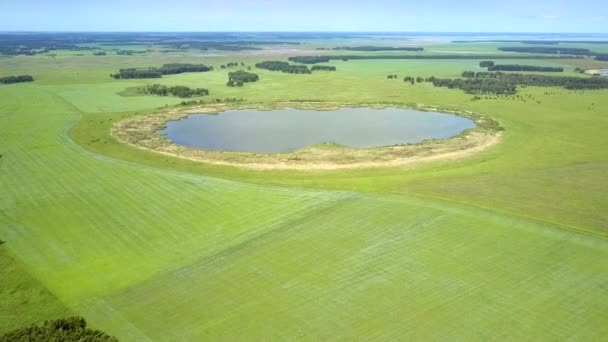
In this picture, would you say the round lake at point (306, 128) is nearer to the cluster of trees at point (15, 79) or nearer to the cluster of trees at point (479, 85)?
the cluster of trees at point (479, 85)

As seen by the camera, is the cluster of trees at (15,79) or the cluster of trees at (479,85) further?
the cluster of trees at (15,79)

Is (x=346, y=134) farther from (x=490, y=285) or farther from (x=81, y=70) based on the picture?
(x=81, y=70)

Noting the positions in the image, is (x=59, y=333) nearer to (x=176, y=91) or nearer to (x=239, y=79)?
(x=176, y=91)

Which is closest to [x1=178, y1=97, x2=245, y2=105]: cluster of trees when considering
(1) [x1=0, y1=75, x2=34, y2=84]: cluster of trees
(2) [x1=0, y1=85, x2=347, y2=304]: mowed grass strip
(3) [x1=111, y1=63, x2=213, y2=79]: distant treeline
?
(2) [x1=0, y1=85, x2=347, y2=304]: mowed grass strip

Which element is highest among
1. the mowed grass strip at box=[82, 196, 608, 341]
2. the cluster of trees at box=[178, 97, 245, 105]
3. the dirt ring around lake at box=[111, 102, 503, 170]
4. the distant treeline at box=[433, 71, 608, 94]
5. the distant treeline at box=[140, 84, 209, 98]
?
the distant treeline at box=[433, 71, 608, 94]

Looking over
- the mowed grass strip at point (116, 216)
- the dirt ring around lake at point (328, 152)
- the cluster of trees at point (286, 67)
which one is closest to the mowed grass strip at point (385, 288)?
the mowed grass strip at point (116, 216)

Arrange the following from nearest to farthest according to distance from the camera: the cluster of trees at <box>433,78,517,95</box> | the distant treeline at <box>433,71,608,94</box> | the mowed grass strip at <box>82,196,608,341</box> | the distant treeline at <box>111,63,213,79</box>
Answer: the mowed grass strip at <box>82,196,608,341</box> < the cluster of trees at <box>433,78,517,95</box> < the distant treeline at <box>433,71,608,94</box> < the distant treeline at <box>111,63,213,79</box>

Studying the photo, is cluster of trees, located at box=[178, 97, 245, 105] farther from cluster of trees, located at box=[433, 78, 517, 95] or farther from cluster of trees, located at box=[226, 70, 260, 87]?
cluster of trees, located at box=[433, 78, 517, 95]
